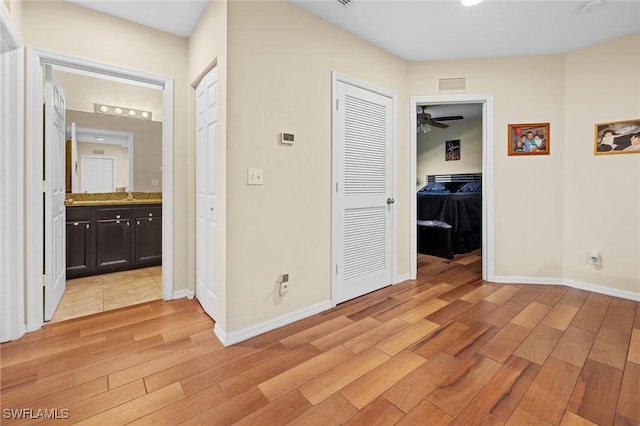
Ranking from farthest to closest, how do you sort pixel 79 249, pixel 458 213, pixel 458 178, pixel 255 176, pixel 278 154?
pixel 458 178 → pixel 458 213 → pixel 79 249 → pixel 278 154 → pixel 255 176

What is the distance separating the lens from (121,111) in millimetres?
4195

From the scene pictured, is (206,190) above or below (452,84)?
below

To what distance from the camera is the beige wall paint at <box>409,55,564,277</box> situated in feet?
10.5

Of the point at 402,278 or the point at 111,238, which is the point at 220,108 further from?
the point at 111,238

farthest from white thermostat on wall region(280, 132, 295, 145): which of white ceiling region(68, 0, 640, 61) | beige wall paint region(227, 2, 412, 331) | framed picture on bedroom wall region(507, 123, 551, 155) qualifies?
framed picture on bedroom wall region(507, 123, 551, 155)

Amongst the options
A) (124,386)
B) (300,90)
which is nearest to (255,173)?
(300,90)

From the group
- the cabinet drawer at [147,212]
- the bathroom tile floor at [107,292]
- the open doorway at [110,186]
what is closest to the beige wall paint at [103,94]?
the open doorway at [110,186]

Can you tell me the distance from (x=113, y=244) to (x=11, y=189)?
1.93 m

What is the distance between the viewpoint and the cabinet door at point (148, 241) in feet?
12.9

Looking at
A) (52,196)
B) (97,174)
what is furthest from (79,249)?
(52,196)

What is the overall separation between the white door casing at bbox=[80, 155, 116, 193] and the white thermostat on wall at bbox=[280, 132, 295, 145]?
341 centimetres

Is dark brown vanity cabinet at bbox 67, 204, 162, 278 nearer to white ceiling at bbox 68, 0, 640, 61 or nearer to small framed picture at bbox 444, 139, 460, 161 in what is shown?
white ceiling at bbox 68, 0, 640, 61

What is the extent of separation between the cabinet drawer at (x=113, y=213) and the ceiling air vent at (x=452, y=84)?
13.9ft

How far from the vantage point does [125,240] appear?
3.82m
